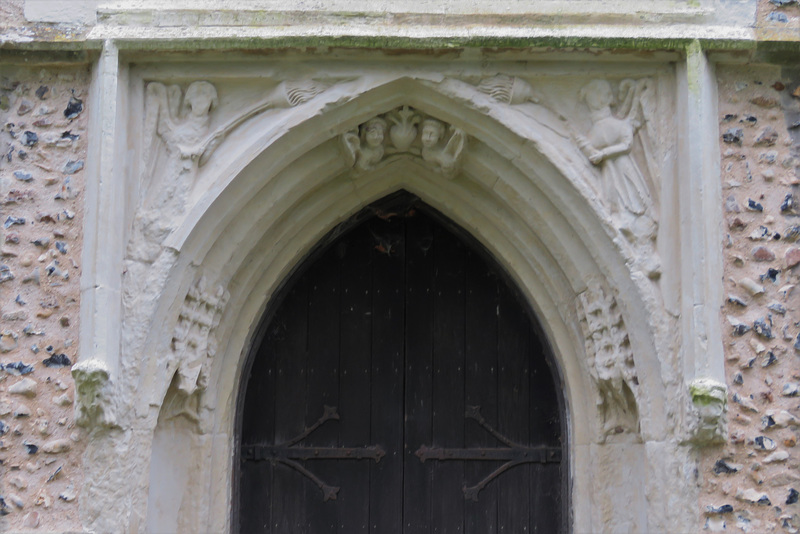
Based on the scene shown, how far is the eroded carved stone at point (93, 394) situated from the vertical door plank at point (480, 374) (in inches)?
58.8

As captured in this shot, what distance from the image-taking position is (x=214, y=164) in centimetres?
402

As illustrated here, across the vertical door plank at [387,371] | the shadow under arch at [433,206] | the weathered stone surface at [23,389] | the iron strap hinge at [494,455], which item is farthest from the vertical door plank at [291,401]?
the weathered stone surface at [23,389]

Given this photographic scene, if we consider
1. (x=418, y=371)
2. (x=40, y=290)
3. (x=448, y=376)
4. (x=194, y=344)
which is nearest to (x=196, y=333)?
(x=194, y=344)

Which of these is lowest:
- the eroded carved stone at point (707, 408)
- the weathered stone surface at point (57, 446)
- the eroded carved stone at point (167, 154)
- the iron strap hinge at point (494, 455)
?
the iron strap hinge at point (494, 455)

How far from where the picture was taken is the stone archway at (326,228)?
3861mm

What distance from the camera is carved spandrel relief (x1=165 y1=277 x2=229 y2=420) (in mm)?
4004

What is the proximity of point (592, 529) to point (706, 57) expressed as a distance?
182cm

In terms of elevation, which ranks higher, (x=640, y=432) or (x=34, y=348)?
(x=34, y=348)

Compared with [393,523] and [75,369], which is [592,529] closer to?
[393,523]

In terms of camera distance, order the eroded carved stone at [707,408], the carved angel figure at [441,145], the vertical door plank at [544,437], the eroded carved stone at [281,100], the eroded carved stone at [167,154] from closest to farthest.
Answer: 1. the eroded carved stone at [707,408]
2. the eroded carved stone at [167,154]
3. the eroded carved stone at [281,100]
4. the carved angel figure at [441,145]
5. the vertical door plank at [544,437]

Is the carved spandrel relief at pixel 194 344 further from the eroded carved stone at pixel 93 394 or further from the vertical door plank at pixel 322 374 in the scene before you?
the vertical door plank at pixel 322 374

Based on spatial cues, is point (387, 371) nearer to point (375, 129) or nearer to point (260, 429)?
point (260, 429)

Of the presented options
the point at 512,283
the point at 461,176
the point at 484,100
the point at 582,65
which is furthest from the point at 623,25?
the point at 512,283

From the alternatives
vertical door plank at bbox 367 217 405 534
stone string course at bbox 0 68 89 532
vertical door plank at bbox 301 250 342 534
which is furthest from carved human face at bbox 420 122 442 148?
stone string course at bbox 0 68 89 532
